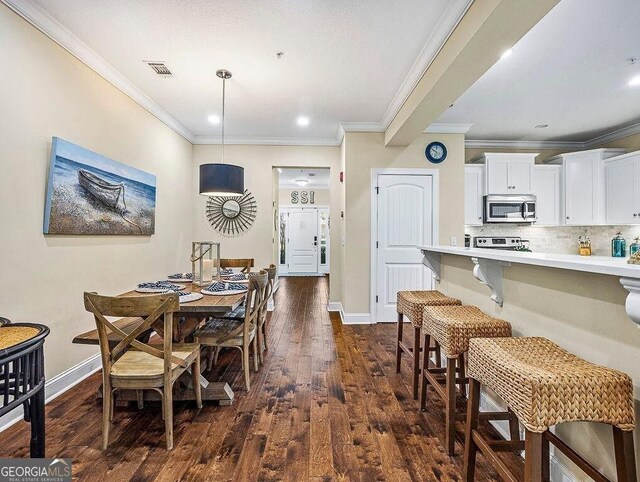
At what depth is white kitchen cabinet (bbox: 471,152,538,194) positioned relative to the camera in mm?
4465

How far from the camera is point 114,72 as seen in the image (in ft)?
9.24

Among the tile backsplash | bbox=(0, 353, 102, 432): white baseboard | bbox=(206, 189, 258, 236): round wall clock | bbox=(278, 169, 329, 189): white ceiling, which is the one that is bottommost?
bbox=(0, 353, 102, 432): white baseboard

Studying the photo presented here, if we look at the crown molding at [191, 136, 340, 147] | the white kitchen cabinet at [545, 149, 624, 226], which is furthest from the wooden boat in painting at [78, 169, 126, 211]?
the white kitchen cabinet at [545, 149, 624, 226]

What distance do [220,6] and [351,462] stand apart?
2.85 meters

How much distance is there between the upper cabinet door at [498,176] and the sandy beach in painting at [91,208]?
4486 millimetres

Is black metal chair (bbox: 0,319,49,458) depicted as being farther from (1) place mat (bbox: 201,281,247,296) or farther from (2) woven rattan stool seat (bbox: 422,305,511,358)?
(2) woven rattan stool seat (bbox: 422,305,511,358)

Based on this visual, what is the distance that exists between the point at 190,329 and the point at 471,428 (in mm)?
2015

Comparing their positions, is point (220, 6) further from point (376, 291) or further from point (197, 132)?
point (376, 291)

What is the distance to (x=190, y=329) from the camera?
8.06ft

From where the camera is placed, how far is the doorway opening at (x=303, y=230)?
30.2 feet

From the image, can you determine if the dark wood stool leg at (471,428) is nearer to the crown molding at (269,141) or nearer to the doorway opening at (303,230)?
the crown molding at (269,141)

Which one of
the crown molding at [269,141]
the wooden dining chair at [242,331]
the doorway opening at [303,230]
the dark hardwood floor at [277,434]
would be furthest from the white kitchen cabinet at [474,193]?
the doorway opening at [303,230]

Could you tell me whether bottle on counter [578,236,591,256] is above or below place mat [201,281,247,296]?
above

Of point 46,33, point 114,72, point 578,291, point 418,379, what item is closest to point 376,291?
point 418,379
